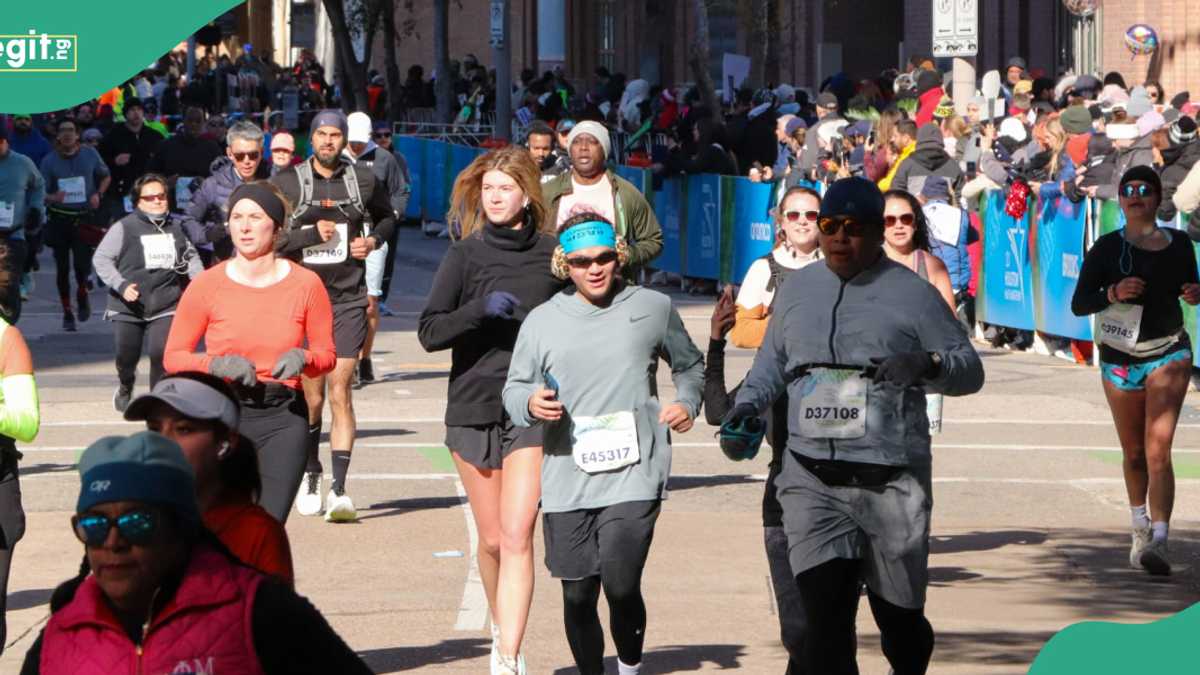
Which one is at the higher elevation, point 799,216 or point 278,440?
point 799,216

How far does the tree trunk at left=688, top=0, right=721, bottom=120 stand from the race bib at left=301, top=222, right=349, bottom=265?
1654 centimetres

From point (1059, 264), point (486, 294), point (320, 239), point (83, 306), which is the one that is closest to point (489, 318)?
point (486, 294)

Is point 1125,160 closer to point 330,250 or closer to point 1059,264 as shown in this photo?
point 1059,264

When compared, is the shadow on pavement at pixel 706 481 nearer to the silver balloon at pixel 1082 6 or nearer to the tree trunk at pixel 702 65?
the tree trunk at pixel 702 65

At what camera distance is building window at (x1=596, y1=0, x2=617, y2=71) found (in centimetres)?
6231

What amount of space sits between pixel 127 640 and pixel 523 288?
4.56m

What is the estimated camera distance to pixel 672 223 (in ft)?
91.6

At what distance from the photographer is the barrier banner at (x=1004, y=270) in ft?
67.4

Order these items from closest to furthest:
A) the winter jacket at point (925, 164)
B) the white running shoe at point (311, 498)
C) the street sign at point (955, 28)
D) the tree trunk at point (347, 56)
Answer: the white running shoe at point (311, 498) < the street sign at point (955, 28) < the winter jacket at point (925, 164) < the tree trunk at point (347, 56)

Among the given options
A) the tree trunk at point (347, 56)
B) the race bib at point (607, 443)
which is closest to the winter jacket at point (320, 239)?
the race bib at point (607, 443)

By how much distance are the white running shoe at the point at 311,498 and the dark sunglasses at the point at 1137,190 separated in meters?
4.60

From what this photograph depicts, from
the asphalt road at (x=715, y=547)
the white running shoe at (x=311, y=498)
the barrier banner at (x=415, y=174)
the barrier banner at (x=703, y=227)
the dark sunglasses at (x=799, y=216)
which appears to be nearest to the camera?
the dark sunglasses at (x=799, y=216)

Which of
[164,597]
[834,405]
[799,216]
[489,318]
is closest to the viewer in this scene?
[164,597]

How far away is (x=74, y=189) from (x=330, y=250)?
11.1m
